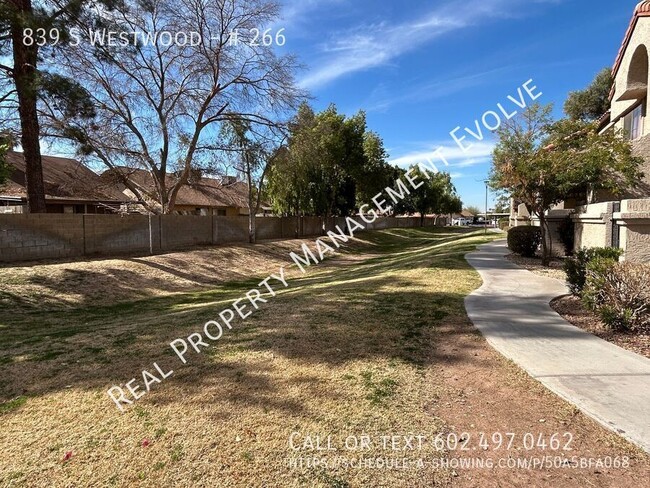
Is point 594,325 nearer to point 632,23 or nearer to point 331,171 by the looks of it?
point 632,23

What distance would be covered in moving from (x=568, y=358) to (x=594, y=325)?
155cm

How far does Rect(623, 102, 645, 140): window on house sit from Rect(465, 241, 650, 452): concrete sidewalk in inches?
376

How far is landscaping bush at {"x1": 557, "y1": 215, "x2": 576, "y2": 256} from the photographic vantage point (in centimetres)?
1125

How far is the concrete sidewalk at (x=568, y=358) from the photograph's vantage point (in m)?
3.06

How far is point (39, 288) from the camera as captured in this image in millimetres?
10430

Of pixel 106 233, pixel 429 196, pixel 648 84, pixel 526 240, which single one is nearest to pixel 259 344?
pixel 526 240

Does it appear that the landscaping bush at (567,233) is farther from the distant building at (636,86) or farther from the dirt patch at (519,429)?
the dirt patch at (519,429)

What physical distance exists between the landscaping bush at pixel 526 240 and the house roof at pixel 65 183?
717 inches

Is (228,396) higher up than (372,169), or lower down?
lower down

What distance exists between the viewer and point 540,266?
33.9ft

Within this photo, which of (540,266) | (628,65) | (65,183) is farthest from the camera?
(65,183)

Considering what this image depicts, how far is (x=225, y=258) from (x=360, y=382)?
15464mm

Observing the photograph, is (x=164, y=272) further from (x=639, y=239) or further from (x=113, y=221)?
(x=639, y=239)

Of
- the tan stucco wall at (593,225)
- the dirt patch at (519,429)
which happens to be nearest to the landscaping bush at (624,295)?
the dirt patch at (519,429)
